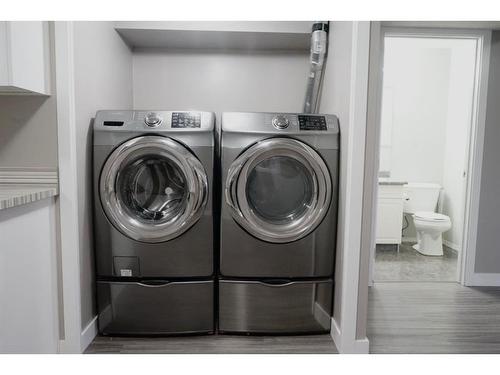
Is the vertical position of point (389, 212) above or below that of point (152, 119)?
below

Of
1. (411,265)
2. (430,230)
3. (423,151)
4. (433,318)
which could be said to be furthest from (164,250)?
(423,151)

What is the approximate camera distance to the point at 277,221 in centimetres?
190

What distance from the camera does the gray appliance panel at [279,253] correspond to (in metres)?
1.86

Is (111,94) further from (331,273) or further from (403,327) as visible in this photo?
(403,327)

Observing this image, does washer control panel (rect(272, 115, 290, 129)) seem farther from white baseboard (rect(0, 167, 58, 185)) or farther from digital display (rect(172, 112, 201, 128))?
white baseboard (rect(0, 167, 58, 185))

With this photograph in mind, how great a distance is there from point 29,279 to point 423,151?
4.14 meters

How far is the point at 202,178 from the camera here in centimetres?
180

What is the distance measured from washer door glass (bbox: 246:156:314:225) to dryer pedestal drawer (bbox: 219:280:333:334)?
1.26 ft

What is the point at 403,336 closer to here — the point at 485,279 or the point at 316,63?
the point at 485,279

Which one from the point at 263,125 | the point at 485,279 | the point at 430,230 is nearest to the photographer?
the point at 263,125

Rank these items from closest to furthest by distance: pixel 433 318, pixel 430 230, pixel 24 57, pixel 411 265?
pixel 24 57, pixel 433 318, pixel 411 265, pixel 430 230

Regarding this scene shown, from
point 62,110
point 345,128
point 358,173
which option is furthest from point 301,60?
point 62,110

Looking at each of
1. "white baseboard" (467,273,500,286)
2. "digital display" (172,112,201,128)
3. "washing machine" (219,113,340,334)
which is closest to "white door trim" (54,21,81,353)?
"digital display" (172,112,201,128)

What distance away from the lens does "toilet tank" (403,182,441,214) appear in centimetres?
389
